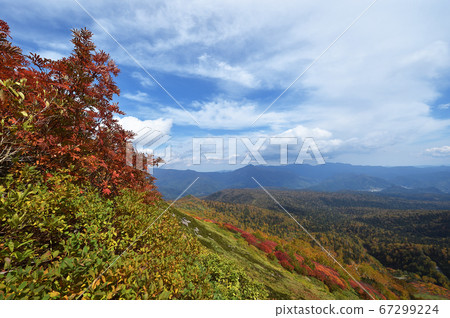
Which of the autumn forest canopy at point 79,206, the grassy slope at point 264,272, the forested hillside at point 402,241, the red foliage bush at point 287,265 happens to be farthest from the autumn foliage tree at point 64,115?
the forested hillside at point 402,241

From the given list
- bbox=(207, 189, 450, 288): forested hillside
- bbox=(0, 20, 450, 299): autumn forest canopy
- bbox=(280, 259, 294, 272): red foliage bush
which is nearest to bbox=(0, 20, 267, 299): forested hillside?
bbox=(0, 20, 450, 299): autumn forest canopy

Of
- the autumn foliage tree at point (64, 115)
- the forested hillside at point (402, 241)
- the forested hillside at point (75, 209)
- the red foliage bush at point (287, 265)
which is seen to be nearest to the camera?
the forested hillside at point (75, 209)

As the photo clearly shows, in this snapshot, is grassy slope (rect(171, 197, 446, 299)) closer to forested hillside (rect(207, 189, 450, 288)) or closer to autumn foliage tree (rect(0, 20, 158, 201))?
autumn foliage tree (rect(0, 20, 158, 201))

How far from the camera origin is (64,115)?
5.80m

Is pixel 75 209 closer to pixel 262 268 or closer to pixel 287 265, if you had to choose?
pixel 262 268

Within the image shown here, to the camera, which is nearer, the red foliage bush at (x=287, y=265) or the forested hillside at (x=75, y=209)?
the forested hillside at (x=75, y=209)

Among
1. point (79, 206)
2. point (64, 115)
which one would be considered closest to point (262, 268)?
point (79, 206)

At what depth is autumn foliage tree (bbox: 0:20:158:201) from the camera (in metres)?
5.00

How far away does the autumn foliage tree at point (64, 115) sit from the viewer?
4996 millimetres

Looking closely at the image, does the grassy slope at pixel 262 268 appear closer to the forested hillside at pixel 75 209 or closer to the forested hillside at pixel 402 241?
the forested hillside at pixel 75 209

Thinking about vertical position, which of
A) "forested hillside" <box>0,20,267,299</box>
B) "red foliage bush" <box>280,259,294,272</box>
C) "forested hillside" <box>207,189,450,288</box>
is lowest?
"forested hillside" <box>207,189,450,288</box>

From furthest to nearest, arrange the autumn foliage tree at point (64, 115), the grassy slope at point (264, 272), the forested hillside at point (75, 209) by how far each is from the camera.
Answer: the grassy slope at point (264, 272) → the autumn foliage tree at point (64, 115) → the forested hillside at point (75, 209)

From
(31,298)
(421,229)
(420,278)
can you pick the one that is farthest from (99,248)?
(421,229)
